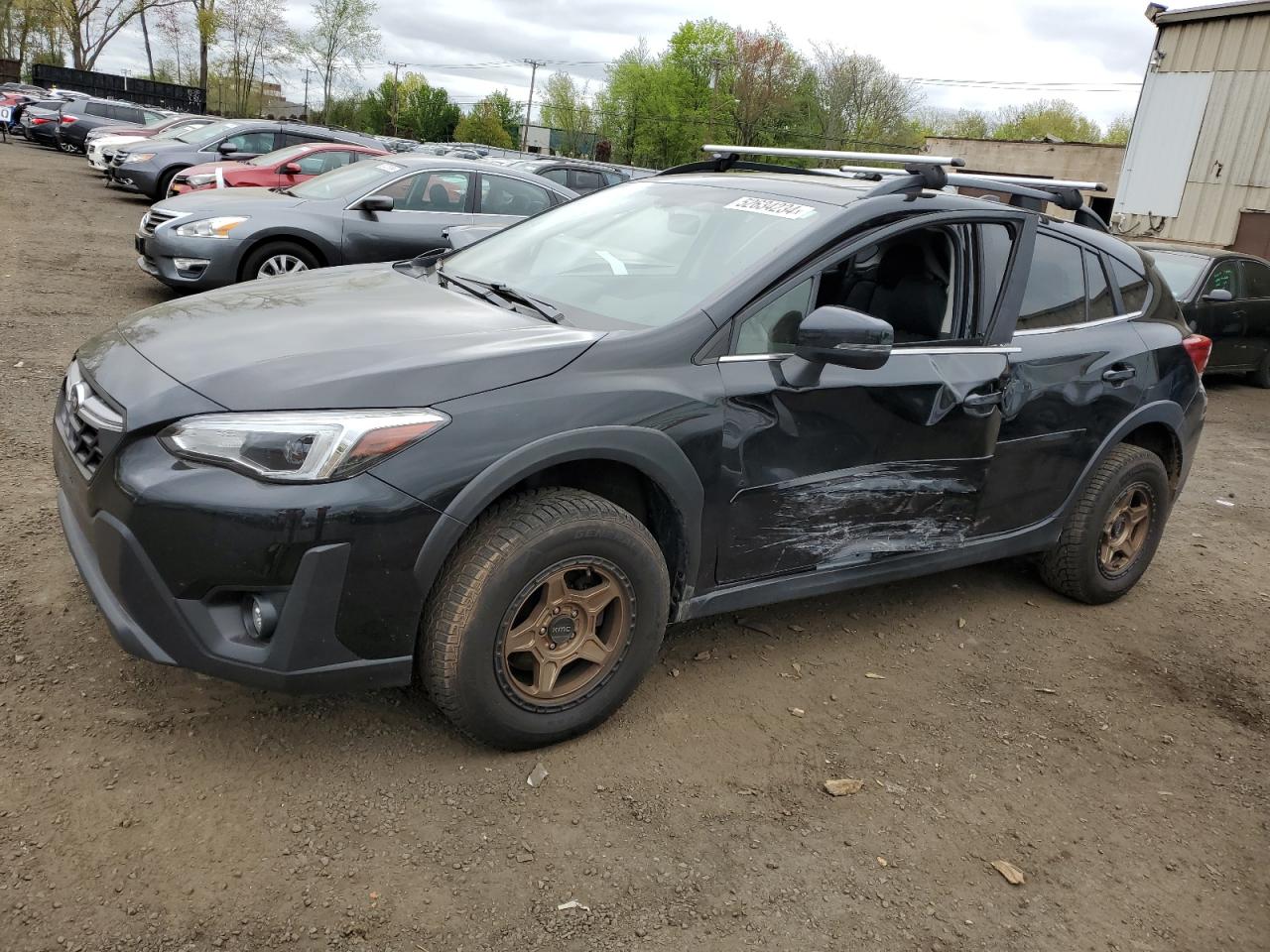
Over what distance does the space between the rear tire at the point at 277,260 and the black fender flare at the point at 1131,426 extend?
6210 millimetres

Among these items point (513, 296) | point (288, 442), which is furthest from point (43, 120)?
point (288, 442)

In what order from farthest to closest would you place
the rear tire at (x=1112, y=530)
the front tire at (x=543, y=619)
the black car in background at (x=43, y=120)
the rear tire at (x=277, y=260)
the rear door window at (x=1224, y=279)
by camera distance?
the black car in background at (x=43, y=120) → the rear door window at (x=1224, y=279) → the rear tire at (x=277, y=260) → the rear tire at (x=1112, y=530) → the front tire at (x=543, y=619)

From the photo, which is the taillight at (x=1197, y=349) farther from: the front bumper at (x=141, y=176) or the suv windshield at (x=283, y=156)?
the front bumper at (x=141, y=176)

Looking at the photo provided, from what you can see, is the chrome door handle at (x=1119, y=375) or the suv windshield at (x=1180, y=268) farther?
the suv windshield at (x=1180, y=268)

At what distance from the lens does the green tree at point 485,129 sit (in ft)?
266

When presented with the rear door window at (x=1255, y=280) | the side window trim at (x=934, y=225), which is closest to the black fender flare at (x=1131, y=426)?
the side window trim at (x=934, y=225)

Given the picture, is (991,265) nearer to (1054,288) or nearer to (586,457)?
(1054,288)

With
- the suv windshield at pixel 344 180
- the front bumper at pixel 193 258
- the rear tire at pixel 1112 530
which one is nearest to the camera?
the rear tire at pixel 1112 530

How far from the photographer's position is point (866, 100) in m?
68.1

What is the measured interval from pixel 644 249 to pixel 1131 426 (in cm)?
231

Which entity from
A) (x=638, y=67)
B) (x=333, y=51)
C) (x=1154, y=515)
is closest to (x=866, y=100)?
(x=638, y=67)

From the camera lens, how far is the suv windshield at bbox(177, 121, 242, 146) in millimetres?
16531

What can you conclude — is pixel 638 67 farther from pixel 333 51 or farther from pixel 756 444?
pixel 756 444

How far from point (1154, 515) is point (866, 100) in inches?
2752
